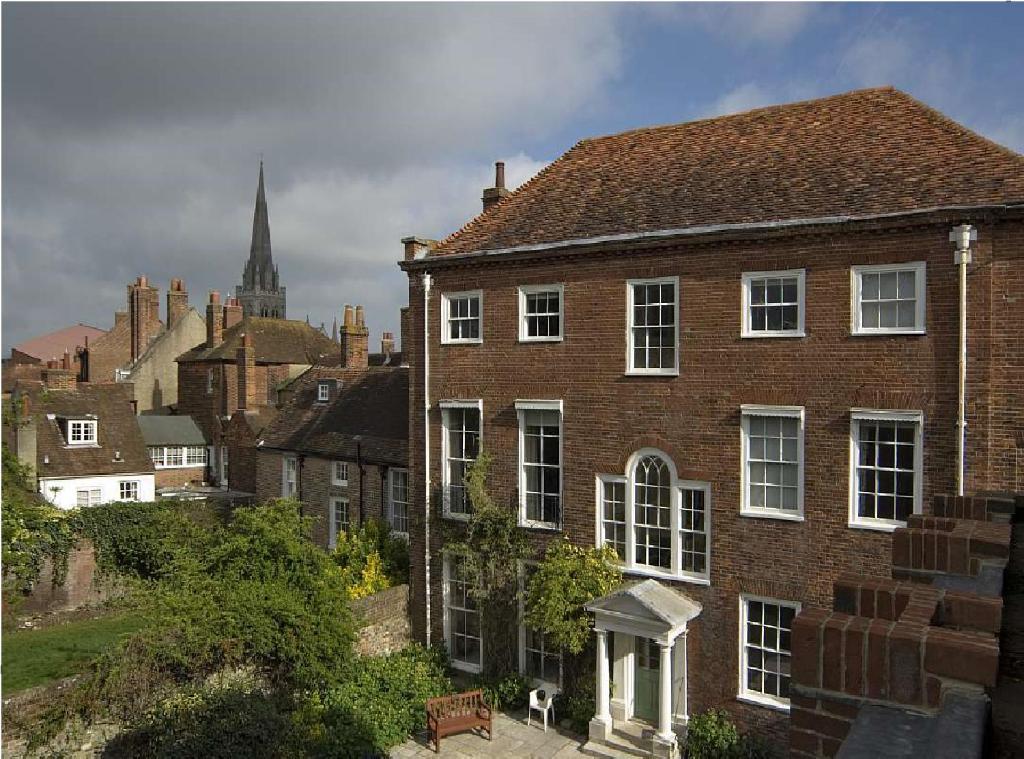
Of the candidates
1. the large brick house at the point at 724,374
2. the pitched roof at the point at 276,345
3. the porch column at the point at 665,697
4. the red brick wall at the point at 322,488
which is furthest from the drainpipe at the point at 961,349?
the pitched roof at the point at 276,345

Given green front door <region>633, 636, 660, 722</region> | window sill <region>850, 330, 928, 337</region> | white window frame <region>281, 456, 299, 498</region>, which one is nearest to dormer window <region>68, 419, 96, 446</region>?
white window frame <region>281, 456, 299, 498</region>

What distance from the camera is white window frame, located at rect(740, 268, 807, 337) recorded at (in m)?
14.2

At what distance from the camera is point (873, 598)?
4.36m

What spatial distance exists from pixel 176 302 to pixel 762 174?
46551mm

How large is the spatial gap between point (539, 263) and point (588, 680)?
953 centimetres

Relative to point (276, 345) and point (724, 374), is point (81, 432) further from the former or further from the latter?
point (724, 374)

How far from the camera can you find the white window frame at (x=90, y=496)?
30848 millimetres

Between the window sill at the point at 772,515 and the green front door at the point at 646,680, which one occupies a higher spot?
the window sill at the point at 772,515

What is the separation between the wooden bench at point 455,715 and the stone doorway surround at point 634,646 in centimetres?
238

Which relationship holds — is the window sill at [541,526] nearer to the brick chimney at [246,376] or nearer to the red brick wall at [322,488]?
the red brick wall at [322,488]

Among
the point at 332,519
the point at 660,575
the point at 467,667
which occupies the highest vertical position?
the point at 660,575

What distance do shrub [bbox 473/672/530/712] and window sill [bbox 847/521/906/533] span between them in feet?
27.2

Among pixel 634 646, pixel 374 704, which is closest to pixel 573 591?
pixel 634 646

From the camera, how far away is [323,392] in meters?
28.3
